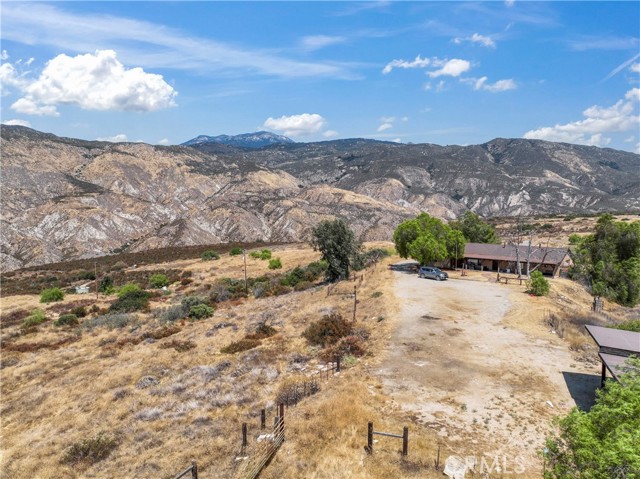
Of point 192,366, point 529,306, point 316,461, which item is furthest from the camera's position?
point 529,306

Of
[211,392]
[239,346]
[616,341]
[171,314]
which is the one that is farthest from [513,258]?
[211,392]

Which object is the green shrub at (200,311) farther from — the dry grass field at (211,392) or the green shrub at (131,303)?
the green shrub at (131,303)

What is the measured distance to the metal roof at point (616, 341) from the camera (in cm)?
1574

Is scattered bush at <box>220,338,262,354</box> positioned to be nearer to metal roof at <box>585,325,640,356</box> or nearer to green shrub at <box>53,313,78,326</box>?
metal roof at <box>585,325,640,356</box>

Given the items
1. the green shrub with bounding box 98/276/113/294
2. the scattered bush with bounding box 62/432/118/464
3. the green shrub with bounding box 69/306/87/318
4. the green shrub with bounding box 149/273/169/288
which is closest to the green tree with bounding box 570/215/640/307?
the scattered bush with bounding box 62/432/118/464

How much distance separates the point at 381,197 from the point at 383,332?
178 metres

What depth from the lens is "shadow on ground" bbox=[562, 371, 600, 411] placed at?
54.0 feet

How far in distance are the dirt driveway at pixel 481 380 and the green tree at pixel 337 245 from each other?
16.2 metres

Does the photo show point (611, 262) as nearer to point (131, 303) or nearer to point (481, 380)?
point (481, 380)

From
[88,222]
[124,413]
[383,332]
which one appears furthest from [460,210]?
[124,413]

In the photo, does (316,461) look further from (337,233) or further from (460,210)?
(460,210)

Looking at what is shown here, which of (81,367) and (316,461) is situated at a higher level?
(316,461)

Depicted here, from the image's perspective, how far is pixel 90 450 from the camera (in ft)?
50.4

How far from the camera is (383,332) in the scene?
85.1ft
